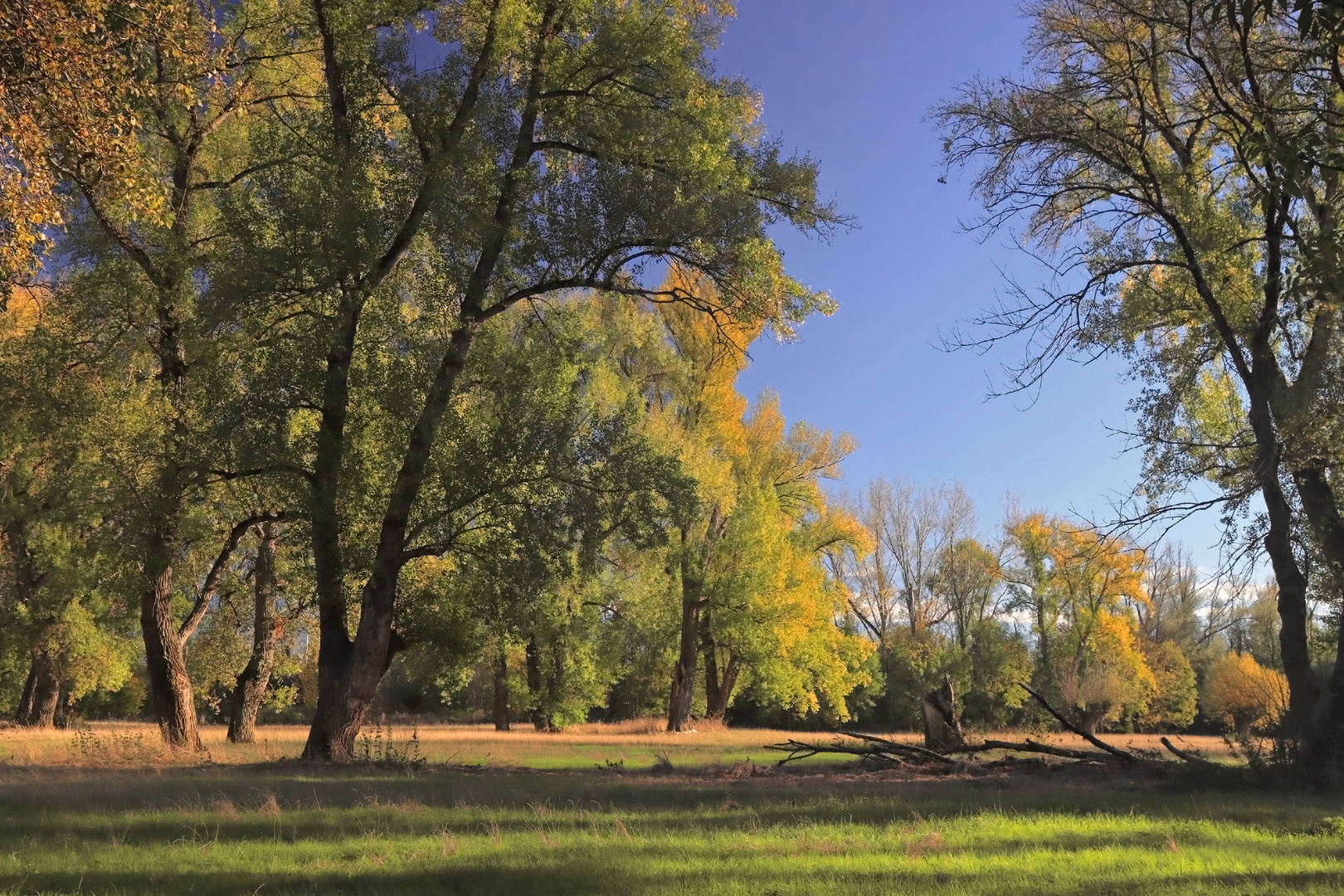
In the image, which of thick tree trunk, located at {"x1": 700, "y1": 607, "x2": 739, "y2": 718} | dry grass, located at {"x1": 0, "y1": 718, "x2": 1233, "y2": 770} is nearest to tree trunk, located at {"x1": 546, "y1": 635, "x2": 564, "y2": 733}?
dry grass, located at {"x1": 0, "y1": 718, "x2": 1233, "y2": 770}

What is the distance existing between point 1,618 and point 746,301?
24.8 meters

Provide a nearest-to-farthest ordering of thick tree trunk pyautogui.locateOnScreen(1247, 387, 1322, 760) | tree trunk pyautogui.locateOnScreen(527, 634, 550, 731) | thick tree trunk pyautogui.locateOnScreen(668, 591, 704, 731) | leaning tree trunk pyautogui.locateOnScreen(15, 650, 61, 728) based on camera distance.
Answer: thick tree trunk pyautogui.locateOnScreen(1247, 387, 1322, 760) → thick tree trunk pyautogui.locateOnScreen(668, 591, 704, 731) → tree trunk pyautogui.locateOnScreen(527, 634, 550, 731) → leaning tree trunk pyautogui.locateOnScreen(15, 650, 61, 728)

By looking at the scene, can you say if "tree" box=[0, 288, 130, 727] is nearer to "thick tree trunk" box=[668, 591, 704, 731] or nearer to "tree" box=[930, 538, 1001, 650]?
"thick tree trunk" box=[668, 591, 704, 731]

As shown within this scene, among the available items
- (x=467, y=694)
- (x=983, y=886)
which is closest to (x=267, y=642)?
(x=983, y=886)

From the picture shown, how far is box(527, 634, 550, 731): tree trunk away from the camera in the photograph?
29.9 m

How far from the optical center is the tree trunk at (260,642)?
1891cm

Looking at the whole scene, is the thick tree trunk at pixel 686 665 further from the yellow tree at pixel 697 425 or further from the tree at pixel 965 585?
the tree at pixel 965 585

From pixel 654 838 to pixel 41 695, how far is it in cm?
3686

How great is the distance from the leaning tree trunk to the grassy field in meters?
27.0

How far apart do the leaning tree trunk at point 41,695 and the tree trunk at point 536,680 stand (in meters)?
17.2

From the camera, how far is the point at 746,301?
47.5ft

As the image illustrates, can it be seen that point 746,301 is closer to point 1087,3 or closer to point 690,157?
point 690,157

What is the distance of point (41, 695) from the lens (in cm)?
3369

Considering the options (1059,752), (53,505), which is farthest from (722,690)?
(53,505)
